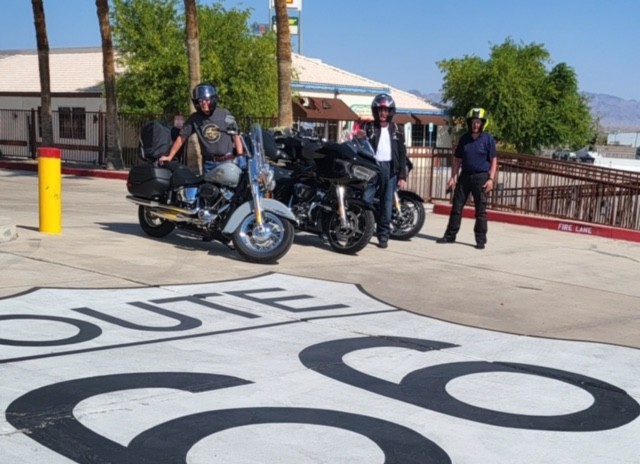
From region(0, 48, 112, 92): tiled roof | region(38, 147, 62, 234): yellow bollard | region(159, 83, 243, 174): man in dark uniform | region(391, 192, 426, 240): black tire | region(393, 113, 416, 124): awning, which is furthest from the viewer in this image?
region(393, 113, 416, 124): awning

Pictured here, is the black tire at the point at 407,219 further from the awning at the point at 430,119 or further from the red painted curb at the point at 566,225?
the awning at the point at 430,119

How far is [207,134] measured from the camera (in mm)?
10422

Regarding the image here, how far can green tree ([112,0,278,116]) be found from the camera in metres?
33.6

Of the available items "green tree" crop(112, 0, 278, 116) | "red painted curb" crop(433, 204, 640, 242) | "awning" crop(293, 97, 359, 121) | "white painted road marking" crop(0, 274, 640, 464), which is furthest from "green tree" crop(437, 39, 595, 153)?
"white painted road marking" crop(0, 274, 640, 464)

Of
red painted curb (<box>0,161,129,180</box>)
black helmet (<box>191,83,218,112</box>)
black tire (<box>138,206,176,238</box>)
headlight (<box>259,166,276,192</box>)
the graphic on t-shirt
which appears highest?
black helmet (<box>191,83,218,112</box>)

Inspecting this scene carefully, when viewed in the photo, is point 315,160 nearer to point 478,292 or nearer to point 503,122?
point 478,292

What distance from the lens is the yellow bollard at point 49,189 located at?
37.3 ft

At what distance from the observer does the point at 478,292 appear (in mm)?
9203

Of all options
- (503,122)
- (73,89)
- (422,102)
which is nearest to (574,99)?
(503,122)

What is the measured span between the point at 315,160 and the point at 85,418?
6.52 meters

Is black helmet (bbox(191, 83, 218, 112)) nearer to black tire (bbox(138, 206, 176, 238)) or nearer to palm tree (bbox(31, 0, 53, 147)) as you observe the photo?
black tire (bbox(138, 206, 176, 238))

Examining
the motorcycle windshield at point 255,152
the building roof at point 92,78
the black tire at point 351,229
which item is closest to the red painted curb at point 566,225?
the black tire at point 351,229

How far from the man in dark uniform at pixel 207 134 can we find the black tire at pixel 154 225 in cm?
101

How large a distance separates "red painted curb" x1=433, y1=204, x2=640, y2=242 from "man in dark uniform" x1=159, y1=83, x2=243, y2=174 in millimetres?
6918
